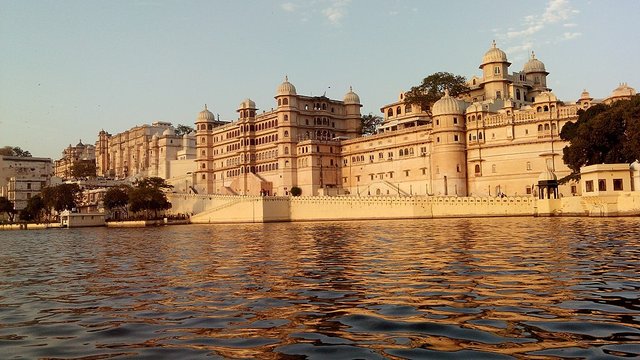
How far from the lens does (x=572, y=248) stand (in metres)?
21.5

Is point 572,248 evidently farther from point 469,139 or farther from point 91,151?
point 91,151

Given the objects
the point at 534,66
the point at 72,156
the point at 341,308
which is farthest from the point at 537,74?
the point at 72,156

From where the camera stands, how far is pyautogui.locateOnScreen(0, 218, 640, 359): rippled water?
8.25 meters

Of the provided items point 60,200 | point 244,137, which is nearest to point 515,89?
point 244,137

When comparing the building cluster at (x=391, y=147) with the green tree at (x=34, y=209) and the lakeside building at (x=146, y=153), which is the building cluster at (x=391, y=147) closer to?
the lakeside building at (x=146, y=153)

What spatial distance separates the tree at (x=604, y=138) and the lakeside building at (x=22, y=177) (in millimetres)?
103418

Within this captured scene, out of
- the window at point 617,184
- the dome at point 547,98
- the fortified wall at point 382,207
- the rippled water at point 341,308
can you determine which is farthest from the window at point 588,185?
the rippled water at point 341,308

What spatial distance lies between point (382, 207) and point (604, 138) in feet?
78.7

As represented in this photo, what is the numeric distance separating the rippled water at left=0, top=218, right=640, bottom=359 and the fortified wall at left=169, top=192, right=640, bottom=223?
3466cm

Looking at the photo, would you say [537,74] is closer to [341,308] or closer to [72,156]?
[341,308]

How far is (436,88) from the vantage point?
277 feet

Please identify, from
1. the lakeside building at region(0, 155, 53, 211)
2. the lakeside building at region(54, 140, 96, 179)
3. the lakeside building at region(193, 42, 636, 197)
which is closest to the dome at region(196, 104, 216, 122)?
the lakeside building at region(193, 42, 636, 197)

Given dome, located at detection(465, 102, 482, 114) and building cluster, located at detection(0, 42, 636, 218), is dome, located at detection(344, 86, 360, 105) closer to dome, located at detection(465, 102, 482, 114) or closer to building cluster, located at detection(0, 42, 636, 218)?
building cluster, located at detection(0, 42, 636, 218)

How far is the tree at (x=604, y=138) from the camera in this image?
50875 mm
